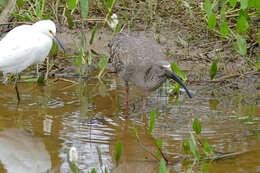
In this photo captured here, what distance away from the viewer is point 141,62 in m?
5.38

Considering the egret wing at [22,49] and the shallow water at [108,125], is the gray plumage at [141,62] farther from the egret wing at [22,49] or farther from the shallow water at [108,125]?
the egret wing at [22,49]

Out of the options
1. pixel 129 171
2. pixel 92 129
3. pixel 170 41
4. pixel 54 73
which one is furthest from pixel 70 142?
pixel 170 41

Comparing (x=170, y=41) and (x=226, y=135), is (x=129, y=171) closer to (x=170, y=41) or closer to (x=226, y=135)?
(x=226, y=135)

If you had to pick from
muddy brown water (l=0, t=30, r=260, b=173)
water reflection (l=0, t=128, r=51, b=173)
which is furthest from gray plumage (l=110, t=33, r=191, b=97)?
water reflection (l=0, t=128, r=51, b=173)

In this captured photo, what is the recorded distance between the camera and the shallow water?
4.22m

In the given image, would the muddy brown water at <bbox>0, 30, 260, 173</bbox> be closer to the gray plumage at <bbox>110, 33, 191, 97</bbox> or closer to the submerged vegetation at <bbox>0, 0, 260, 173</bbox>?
the submerged vegetation at <bbox>0, 0, 260, 173</bbox>

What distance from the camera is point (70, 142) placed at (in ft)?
15.1

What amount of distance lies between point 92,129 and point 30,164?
835 millimetres

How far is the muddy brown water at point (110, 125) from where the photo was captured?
13.8 ft

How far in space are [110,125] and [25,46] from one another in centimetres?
154

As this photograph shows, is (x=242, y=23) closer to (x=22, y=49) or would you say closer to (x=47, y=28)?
(x=47, y=28)

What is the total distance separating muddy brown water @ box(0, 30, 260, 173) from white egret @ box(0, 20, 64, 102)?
0.40 meters

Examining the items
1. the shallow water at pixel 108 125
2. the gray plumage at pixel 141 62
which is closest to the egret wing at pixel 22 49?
the shallow water at pixel 108 125

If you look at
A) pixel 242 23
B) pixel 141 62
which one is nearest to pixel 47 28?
pixel 141 62
